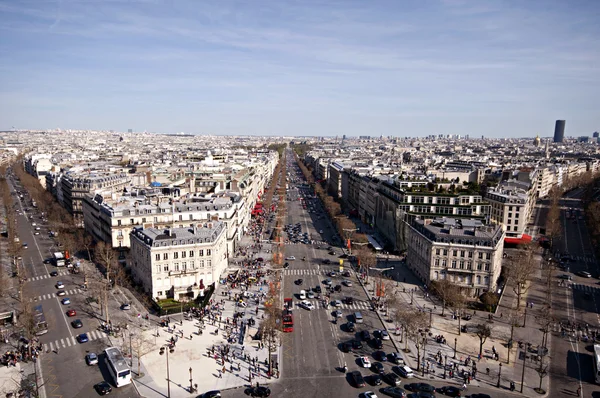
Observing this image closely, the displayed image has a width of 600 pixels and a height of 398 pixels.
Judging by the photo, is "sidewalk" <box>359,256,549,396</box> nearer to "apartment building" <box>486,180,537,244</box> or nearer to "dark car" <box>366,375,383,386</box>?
"dark car" <box>366,375,383,386</box>

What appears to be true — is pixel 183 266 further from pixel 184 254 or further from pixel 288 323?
pixel 288 323

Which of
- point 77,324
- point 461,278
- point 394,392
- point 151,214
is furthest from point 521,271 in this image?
point 151,214

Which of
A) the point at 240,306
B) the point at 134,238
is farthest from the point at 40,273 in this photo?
the point at 240,306

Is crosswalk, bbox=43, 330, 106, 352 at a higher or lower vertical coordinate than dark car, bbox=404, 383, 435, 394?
lower

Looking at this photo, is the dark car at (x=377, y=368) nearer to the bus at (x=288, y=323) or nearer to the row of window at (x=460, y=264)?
the bus at (x=288, y=323)

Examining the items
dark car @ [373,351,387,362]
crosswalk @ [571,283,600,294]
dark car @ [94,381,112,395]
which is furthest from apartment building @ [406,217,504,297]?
dark car @ [94,381,112,395]

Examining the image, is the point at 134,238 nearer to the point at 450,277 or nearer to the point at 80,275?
the point at 80,275

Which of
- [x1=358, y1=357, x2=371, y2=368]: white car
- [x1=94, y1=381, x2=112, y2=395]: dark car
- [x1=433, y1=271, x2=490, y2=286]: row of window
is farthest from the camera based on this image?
[x1=433, y1=271, x2=490, y2=286]: row of window
